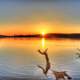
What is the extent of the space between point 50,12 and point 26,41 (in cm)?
38

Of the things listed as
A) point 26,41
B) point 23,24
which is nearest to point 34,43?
point 26,41

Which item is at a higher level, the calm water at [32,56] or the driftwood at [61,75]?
the calm water at [32,56]

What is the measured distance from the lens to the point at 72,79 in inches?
84.6

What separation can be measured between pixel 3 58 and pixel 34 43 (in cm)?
34

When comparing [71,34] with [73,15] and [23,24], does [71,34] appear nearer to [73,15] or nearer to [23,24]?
[73,15]

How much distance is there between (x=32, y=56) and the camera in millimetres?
2182

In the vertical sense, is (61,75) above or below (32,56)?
below

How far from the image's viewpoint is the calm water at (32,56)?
2.16 metres

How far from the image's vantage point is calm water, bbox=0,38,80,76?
2158 mm

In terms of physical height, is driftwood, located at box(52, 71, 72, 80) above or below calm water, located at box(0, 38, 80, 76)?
below

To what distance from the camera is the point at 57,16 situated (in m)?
2.22

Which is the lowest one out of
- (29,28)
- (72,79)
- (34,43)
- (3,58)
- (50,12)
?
(72,79)

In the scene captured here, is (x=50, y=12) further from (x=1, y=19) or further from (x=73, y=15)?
(x=1, y=19)

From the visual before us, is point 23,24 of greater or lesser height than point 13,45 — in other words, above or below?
above
